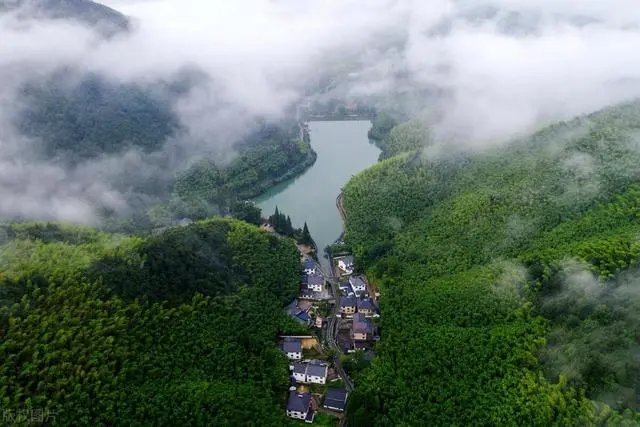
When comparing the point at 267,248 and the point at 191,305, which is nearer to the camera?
the point at 191,305

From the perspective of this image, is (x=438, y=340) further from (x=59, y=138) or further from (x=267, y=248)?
(x=59, y=138)

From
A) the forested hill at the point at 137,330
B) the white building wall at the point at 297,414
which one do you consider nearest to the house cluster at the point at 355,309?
the forested hill at the point at 137,330

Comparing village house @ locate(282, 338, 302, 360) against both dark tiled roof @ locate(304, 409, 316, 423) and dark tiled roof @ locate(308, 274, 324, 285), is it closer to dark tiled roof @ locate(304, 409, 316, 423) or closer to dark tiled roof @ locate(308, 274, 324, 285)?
dark tiled roof @ locate(304, 409, 316, 423)

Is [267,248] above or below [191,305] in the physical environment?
above

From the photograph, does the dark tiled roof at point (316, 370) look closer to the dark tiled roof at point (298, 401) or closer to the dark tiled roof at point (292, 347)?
the dark tiled roof at point (298, 401)

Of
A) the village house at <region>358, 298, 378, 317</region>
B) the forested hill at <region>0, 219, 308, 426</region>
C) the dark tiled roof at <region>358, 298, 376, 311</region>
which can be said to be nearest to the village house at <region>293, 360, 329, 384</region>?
the forested hill at <region>0, 219, 308, 426</region>

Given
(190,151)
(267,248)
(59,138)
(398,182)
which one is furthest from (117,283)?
(190,151)

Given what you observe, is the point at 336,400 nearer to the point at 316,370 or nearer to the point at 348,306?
the point at 316,370
